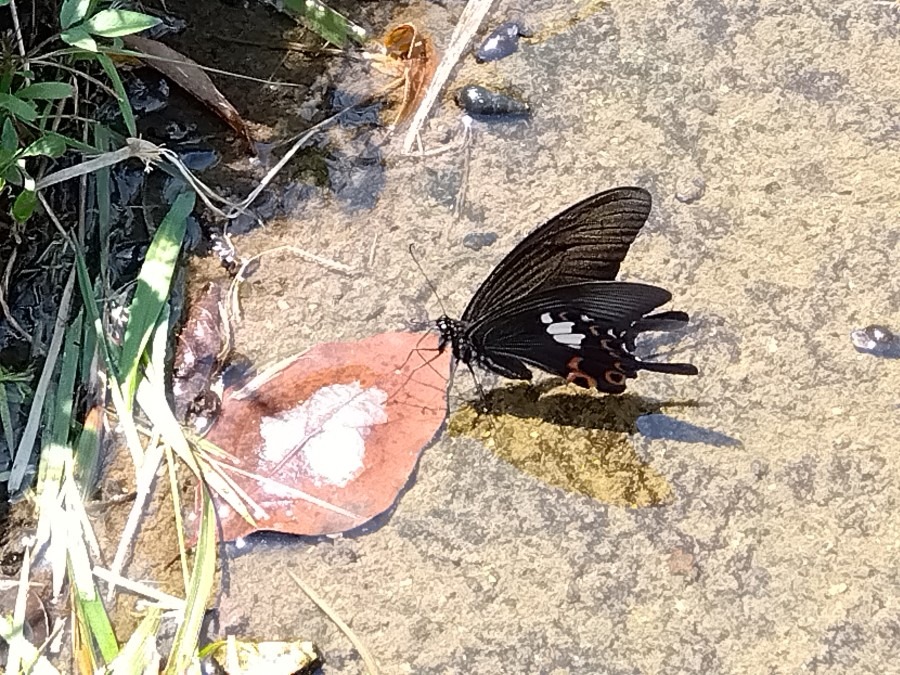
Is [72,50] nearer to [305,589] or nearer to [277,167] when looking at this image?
[277,167]

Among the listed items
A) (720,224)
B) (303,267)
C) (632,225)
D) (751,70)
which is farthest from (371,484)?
(751,70)

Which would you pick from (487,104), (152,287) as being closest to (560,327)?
(487,104)

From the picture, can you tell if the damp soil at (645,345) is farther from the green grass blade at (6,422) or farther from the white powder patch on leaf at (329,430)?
the green grass blade at (6,422)

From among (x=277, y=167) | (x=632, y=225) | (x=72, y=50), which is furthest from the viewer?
(x=277, y=167)

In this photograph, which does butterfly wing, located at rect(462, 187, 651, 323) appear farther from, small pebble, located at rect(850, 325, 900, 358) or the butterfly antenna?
small pebble, located at rect(850, 325, 900, 358)

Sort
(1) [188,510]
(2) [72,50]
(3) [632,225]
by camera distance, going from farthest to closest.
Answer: (2) [72,50] → (1) [188,510] → (3) [632,225]

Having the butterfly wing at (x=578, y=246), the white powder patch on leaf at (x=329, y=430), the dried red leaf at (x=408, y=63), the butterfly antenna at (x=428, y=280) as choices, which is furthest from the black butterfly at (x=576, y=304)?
the dried red leaf at (x=408, y=63)
